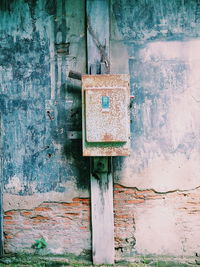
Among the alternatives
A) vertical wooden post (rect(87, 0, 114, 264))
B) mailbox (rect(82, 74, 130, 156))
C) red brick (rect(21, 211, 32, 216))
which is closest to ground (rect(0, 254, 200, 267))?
vertical wooden post (rect(87, 0, 114, 264))

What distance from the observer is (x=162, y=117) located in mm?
2674

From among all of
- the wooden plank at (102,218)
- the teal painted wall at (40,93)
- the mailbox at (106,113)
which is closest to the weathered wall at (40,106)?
the teal painted wall at (40,93)

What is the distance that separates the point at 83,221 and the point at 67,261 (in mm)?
397

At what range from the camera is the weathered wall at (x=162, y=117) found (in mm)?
2631

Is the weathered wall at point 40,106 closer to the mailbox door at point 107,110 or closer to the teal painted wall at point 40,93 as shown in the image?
the teal painted wall at point 40,93

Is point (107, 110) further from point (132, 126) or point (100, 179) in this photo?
point (100, 179)

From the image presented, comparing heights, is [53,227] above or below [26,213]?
below

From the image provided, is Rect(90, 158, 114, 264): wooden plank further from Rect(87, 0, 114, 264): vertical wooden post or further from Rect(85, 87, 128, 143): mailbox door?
Rect(85, 87, 128, 143): mailbox door

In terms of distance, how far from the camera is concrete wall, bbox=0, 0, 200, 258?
264 centimetres

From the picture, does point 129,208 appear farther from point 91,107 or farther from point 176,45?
point 176,45

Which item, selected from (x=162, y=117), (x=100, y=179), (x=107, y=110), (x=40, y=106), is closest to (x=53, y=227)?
(x=100, y=179)

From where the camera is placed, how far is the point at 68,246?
2.75 meters

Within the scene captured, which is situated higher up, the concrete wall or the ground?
the concrete wall

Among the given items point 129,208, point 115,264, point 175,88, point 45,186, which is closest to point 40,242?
point 45,186
